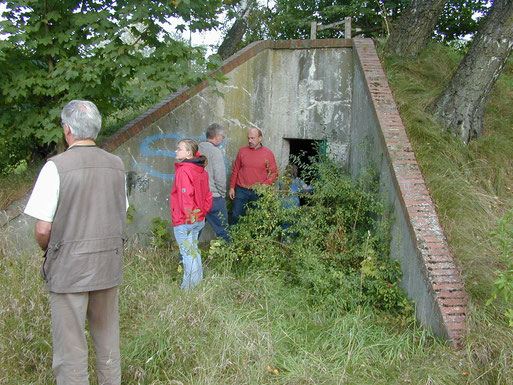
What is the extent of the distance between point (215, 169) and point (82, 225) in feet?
10.8

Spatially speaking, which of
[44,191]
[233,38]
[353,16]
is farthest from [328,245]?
[353,16]

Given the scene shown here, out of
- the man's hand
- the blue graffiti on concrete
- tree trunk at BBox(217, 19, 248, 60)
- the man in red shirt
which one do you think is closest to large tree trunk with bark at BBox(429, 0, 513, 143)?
the man in red shirt

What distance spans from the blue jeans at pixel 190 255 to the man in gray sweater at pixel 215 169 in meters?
0.80

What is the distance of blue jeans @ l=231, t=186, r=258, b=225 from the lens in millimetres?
6843

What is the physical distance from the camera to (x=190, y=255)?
5.12 m

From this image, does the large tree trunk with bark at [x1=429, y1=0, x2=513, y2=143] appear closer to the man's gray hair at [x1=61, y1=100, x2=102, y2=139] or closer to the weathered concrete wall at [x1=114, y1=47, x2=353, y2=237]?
the weathered concrete wall at [x1=114, y1=47, x2=353, y2=237]

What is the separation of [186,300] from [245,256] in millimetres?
1502

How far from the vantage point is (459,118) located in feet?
22.0

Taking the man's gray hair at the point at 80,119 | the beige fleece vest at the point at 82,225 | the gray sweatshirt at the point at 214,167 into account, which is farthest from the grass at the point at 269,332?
the man's gray hair at the point at 80,119

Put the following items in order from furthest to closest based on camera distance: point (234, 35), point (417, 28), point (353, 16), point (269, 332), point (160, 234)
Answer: point (353, 16) → point (234, 35) → point (417, 28) → point (160, 234) → point (269, 332)

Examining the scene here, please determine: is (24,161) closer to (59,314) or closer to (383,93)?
(59,314)

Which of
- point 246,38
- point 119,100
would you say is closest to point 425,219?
point 119,100

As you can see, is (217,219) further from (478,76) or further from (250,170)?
(478,76)

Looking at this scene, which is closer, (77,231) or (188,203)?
(77,231)
